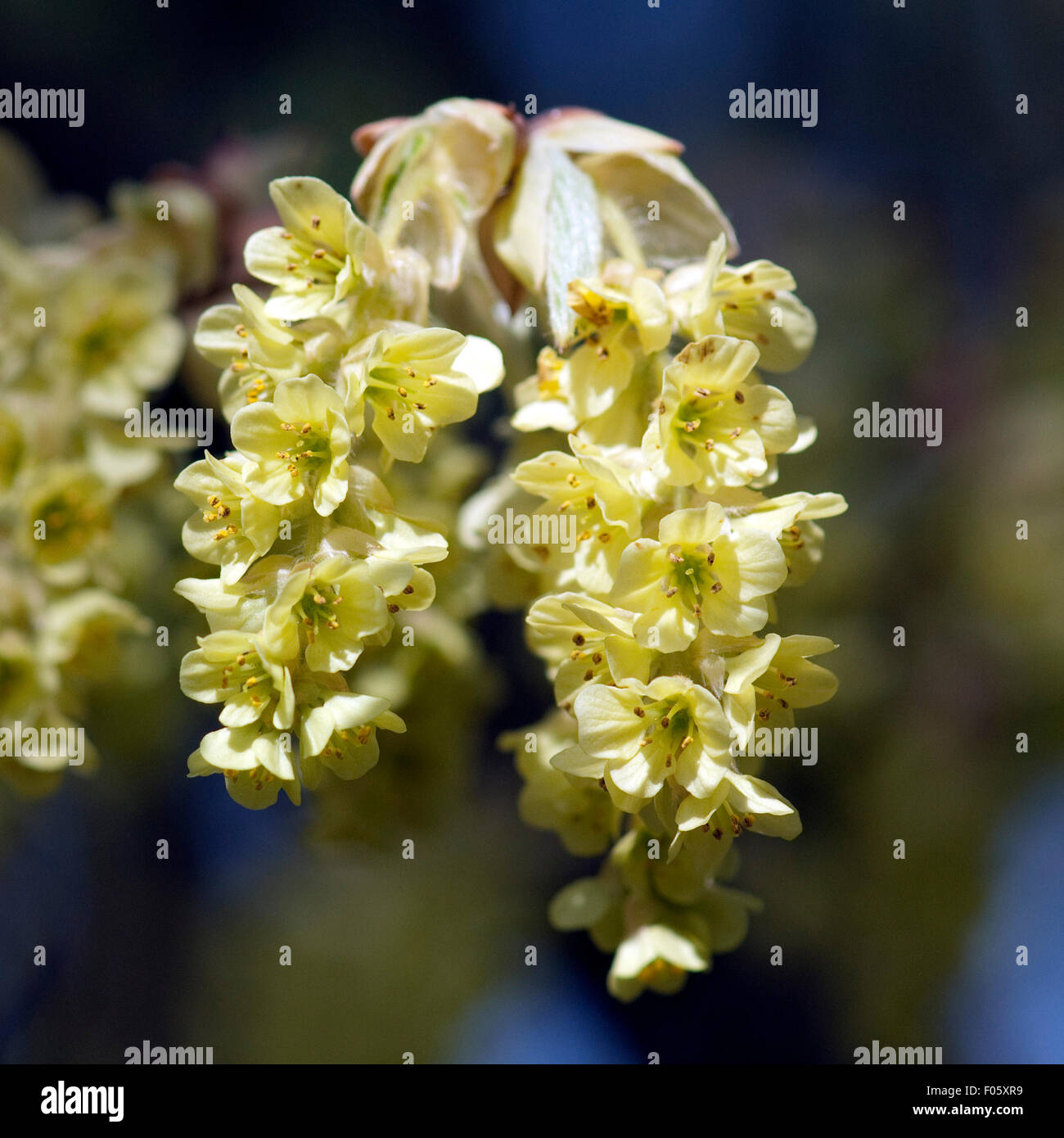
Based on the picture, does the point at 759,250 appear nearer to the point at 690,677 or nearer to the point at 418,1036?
the point at 690,677

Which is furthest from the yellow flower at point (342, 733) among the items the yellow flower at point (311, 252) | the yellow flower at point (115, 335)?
the yellow flower at point (115, 335)

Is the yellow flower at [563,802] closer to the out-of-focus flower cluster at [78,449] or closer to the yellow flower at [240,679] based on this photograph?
the yellow flower at [240,679]

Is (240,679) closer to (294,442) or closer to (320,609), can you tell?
(320,609)

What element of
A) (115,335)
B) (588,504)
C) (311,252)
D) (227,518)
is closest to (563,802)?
(588,504)

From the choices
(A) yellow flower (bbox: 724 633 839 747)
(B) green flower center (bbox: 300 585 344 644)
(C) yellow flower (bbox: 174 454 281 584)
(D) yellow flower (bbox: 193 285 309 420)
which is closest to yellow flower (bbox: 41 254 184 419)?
(D) yellow flower (bbox: 193 285 309 420)

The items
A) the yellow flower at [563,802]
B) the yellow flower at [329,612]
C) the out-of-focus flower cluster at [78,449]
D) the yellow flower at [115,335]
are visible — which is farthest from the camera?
the yellow flower at [115,335]

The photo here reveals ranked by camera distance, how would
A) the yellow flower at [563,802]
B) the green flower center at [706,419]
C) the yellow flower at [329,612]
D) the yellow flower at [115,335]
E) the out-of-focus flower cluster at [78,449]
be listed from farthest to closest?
1. the yellow flower at [115,335]
2. the out-of-focus flower cluster at [78,449]
3. the yellow flower at [563,802]
4. the green flower center at [706,419]
5. the yellow flower at [329,612]
